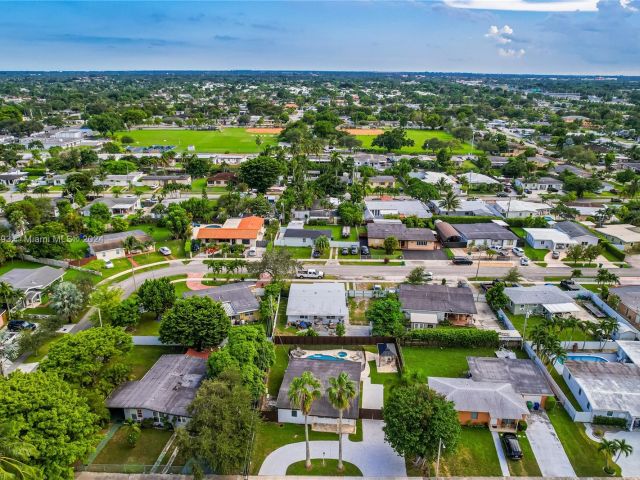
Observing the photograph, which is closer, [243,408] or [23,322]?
[243,408]

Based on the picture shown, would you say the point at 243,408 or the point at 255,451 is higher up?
the point at 243,408

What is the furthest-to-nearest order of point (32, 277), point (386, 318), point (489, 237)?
1. point (489, 237)
2. point (32, 277)
3. point (386, 318)

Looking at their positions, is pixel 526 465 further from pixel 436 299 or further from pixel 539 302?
pixel 539 302

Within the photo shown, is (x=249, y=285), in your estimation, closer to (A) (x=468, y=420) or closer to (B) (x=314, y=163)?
(A) (x=468, y=420)

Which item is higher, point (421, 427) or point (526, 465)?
point (421, 427)

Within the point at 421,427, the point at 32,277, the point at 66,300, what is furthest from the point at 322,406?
the point at 32,277

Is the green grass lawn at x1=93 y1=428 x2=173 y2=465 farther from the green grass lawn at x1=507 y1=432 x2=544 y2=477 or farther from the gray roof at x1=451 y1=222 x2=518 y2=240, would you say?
the gray roof at x1=451 y1=222 x2=518 y2=240

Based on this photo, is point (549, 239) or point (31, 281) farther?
point (549, 239)

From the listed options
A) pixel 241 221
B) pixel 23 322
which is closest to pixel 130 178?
pixel 241 221
